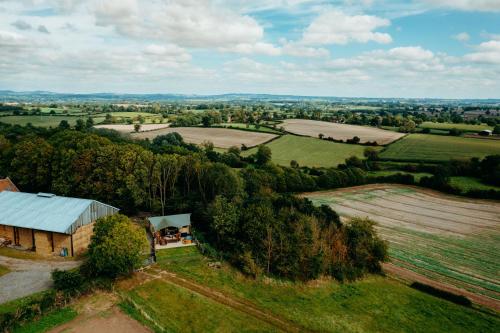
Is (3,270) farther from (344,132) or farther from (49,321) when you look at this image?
(344,132)

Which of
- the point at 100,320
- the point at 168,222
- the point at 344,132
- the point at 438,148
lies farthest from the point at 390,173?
the point at 100,320

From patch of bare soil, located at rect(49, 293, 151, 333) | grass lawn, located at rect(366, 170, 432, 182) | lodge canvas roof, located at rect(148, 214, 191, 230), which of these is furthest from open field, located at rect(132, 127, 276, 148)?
patch of bare soil, located at rect(49, 293, 151, 333)

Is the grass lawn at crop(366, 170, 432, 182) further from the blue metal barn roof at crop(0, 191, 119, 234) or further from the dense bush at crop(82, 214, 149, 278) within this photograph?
the dense bush at crop(82, 214, 149, 278)

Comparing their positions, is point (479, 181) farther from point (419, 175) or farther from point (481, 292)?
point (481, 292)

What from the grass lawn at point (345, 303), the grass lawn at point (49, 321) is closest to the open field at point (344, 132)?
the grass lawn at point (345, 303)

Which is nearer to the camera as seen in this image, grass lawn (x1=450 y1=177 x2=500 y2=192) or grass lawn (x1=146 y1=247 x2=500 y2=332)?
grass lawn (x1=146 y1=247 x2=500 y2=332)
